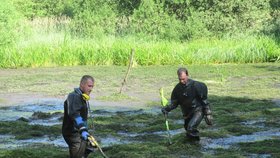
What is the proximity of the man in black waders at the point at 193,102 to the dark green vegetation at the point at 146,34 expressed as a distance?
1736 cm

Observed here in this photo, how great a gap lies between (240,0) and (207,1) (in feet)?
7.43

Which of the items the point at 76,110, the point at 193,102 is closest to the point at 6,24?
the point at 193,102

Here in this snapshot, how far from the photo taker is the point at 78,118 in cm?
743

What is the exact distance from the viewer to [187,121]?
1083cm

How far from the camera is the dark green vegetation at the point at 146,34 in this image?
1120 inches

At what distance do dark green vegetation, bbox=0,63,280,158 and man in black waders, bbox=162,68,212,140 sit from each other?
0.33 meters

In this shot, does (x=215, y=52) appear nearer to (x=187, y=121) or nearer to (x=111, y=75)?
(x=111, y=75)

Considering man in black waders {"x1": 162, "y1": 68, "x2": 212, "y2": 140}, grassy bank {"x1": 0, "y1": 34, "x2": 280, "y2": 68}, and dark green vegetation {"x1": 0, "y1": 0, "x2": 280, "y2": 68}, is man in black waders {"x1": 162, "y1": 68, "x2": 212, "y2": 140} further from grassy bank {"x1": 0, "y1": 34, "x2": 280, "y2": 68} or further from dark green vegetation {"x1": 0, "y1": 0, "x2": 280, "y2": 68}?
grassy bank {"x1": 0, "y1": 34, "x2": 280, "y2": 68}

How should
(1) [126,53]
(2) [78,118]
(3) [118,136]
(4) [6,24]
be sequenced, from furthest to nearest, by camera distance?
(4) [6,24]
(1) [126,53]
(3) [118,136]
(2) [78,118]

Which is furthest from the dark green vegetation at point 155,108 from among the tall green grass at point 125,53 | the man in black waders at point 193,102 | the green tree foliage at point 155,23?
the green tree foliage at point 155,23

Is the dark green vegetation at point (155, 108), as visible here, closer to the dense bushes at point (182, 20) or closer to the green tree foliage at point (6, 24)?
the green tree foliage at point (6, 24)

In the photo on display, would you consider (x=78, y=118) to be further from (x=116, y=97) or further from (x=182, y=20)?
(x=182, y=20)

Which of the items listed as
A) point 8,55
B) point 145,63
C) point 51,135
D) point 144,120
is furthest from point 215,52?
point 51,135

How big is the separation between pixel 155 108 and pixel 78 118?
28.2ft
